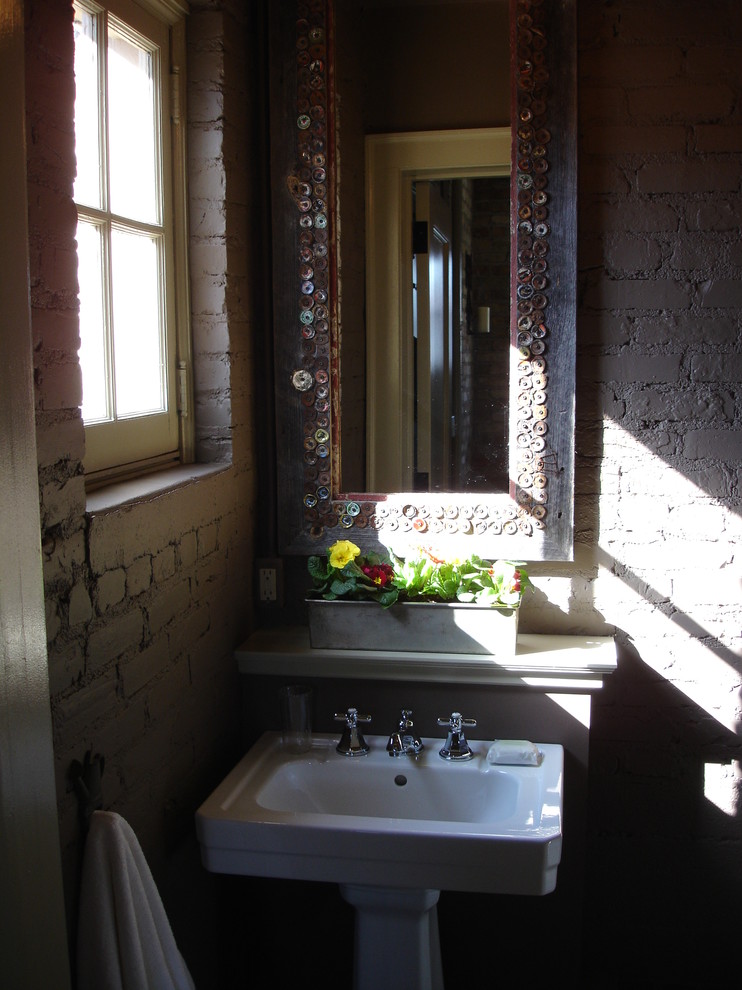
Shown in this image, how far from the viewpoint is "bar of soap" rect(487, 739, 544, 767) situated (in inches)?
84.4

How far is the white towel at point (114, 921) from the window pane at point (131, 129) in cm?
112

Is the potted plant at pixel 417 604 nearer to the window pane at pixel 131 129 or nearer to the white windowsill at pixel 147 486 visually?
the white windowsill at pixel 147 486

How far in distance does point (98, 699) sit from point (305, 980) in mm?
1188

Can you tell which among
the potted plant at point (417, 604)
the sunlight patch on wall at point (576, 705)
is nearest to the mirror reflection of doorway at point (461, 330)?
the potted plant at point (417, 604)

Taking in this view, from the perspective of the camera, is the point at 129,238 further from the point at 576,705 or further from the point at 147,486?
the point at 576,705

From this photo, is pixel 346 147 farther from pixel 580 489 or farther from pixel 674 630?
pixel 674 630

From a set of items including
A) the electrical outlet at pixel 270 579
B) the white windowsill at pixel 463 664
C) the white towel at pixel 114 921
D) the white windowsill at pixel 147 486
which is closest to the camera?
the white towel at pixel 114 921

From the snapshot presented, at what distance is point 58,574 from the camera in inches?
60.9

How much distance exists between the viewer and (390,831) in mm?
1843

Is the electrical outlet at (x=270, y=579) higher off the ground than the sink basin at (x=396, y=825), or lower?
higher

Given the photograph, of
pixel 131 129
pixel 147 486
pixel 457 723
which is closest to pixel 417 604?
pixel 457 723

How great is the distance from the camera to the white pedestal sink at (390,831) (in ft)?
6.03

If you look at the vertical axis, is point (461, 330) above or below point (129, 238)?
below

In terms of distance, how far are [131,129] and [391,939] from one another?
5.37 feet
